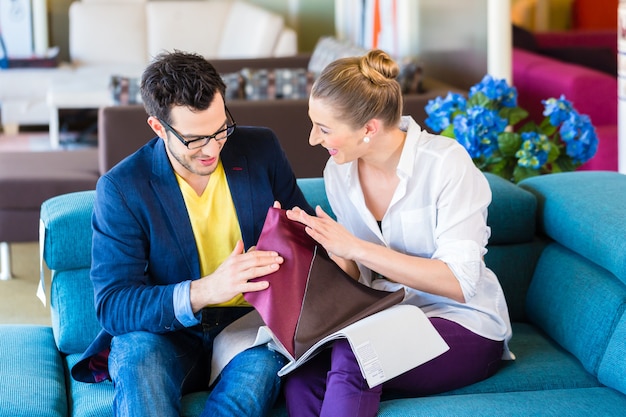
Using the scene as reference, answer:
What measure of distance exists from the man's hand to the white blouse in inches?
12.6

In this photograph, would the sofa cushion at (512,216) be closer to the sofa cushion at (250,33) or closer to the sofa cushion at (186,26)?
the sofa cushion at (250,33)

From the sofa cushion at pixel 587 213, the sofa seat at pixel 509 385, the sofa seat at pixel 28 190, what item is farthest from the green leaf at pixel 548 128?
the sofa seat at pixel 28 190

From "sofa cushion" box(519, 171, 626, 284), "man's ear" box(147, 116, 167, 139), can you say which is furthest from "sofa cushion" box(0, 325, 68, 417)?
"sofa cushion" box(519, 171, 626, 284)

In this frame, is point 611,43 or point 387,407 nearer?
point 387,407

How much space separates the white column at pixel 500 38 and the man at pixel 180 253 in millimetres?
2133

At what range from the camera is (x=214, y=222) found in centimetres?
227

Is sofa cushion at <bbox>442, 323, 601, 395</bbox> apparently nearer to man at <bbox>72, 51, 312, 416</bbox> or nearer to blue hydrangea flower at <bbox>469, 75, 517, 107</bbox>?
man at <bbox>72, 51, 312, 416</bbox>

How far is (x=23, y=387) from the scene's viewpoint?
2182mm

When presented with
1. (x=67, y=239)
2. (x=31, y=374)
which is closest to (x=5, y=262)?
(x=67, y=239)

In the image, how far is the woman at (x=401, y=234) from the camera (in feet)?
6.89

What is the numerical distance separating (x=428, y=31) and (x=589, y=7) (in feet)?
10.5

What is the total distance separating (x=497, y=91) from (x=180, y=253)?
158cm

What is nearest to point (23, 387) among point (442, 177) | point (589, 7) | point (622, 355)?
point (442, 177)

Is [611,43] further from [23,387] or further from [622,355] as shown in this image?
[23,387]
